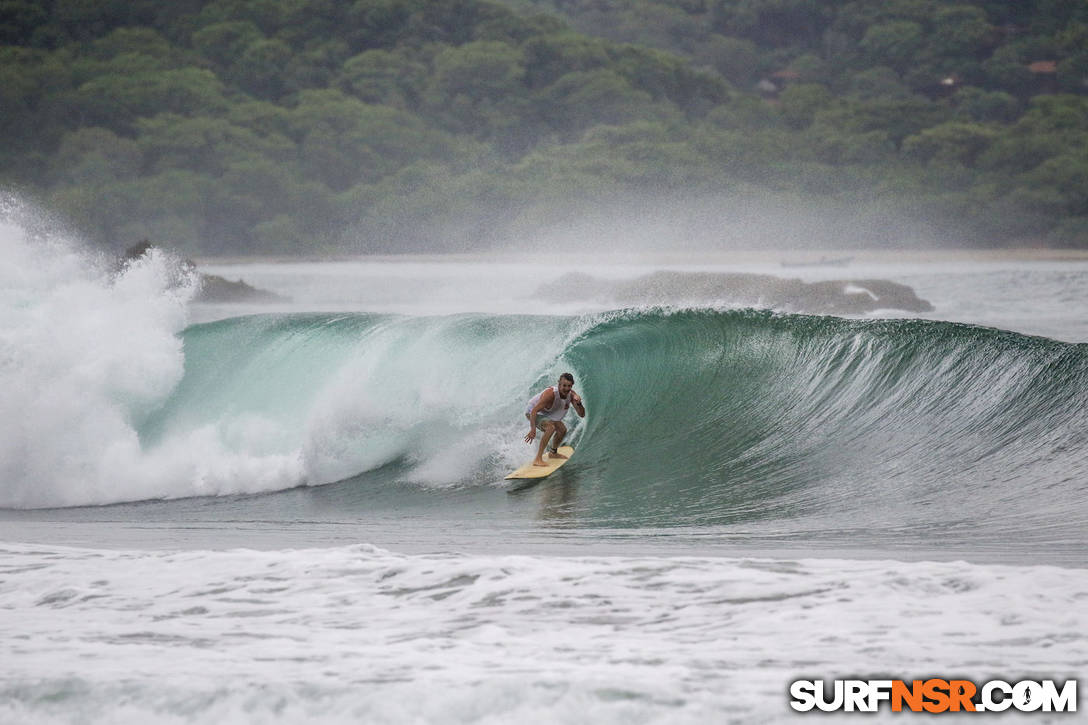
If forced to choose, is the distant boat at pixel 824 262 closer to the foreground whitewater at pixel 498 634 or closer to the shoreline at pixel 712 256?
the shoreline at pixel 712 256

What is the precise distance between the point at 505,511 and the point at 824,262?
46.8m

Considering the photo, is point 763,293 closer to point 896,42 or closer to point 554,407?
point 554,407

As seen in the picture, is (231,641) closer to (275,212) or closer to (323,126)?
(275,212)

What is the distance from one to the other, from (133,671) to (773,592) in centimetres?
291

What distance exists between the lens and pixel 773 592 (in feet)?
20.8

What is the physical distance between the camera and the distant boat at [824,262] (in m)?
54.1

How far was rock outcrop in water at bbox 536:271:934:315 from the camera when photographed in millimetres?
34188

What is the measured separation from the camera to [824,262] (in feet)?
178

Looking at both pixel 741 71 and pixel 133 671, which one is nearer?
pixel 133 671

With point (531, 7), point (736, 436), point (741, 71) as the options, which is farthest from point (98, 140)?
point (736, 436)

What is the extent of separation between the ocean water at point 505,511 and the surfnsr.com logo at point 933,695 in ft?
0.27

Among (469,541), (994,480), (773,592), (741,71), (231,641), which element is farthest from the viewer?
(741,71)

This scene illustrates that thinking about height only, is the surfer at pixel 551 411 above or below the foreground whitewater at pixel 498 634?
above

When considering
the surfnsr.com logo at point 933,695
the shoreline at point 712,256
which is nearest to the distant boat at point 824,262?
the shoreline at point 712,256
